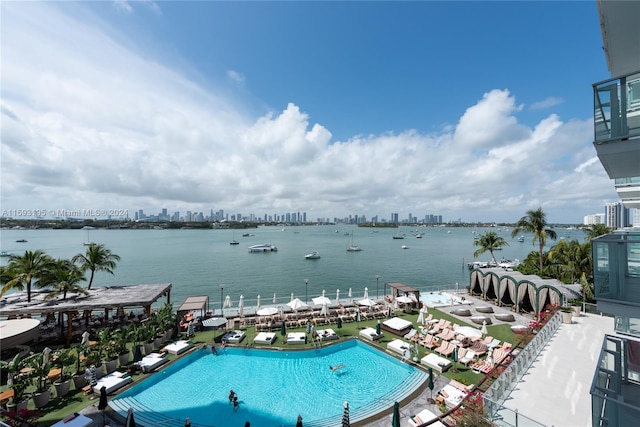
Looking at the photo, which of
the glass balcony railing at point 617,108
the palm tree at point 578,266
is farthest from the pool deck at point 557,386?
the palm tree at point 578,266

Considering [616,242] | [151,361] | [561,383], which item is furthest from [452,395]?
[151,361]

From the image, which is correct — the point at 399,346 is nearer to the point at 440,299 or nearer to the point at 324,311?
the point at 324,311

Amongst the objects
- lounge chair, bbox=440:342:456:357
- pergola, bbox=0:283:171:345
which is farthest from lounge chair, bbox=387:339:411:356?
pergola, bbox=0:283:171:345

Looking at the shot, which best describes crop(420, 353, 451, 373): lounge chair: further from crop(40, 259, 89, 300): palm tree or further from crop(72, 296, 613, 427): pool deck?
crop(40, 259, 89, 300): palm tree

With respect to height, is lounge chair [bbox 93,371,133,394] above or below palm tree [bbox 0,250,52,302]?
below

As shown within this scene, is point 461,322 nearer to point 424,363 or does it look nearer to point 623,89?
point 424,363

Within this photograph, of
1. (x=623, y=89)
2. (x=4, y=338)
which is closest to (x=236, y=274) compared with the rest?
(x=4, y=338)
